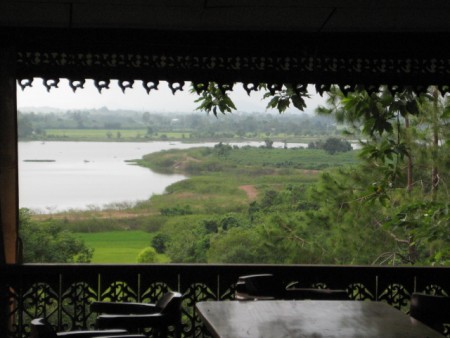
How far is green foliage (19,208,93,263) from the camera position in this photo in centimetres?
1473

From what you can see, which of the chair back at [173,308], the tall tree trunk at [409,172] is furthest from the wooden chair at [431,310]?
the tall tree trunk at [409,172]

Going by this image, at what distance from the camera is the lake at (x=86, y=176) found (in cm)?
1588

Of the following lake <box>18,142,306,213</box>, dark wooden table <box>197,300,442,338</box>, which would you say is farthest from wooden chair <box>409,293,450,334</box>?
lake <box>18,142,306,213</box>

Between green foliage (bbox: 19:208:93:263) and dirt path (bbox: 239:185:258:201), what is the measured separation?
3906 mm

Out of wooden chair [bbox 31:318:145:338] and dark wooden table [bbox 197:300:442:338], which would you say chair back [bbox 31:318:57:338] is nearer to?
wooden chair [bbox 31:318:145:338]

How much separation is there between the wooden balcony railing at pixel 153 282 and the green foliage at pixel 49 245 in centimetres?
1024

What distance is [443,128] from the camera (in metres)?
11.1

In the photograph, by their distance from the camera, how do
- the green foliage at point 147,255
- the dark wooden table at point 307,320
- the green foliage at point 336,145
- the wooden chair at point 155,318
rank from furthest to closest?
the green foliage at point 147,255 → the green foliage at point 336,145 → the wooden chair at point 155,318 → the dark wooden table at point 307,320

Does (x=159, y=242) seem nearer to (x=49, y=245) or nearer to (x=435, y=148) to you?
(x=49, y=245)

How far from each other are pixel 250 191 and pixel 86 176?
3797 mm

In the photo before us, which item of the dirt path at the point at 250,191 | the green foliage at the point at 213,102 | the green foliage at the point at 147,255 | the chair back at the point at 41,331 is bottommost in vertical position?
the green foliage at the point at 147,255

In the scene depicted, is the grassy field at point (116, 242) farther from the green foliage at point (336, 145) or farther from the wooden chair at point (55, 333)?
the wooden chair at point (55, 333)

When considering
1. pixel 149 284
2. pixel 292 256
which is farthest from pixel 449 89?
pixel 292 256

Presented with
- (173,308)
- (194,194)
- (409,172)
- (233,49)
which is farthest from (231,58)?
(194,194)
